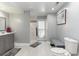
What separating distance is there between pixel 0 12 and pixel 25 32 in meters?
1.75

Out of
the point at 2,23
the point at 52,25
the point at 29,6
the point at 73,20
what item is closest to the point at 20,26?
the point at 2,23

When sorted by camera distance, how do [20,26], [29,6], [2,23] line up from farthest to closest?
[20,26] < [2,23] < [29,6]

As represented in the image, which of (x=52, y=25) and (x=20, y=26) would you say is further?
(x=52, y=25)

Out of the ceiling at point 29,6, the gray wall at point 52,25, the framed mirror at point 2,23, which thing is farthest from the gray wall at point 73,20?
the framed mirror at point 2,23

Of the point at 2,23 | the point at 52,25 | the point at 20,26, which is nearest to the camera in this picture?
the point at 2,23

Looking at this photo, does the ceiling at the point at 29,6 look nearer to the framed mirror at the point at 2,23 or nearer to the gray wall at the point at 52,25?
the framed mirror at the point at 2,23

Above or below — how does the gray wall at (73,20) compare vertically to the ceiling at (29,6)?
below

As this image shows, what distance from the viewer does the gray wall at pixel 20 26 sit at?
17.5 feet

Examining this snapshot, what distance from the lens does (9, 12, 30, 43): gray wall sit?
5324 millimetres

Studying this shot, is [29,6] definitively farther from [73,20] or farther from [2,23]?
[73,20]

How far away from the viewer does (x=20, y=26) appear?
542 cm

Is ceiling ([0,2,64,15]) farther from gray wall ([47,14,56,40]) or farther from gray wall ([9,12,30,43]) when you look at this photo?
gray wall ([47,14,56,40])

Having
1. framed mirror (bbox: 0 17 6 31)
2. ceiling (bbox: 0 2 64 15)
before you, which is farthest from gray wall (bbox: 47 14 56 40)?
framed mirror (bbox: 0 17 6 31)

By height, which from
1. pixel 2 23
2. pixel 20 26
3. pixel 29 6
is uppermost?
pixel 29 6
